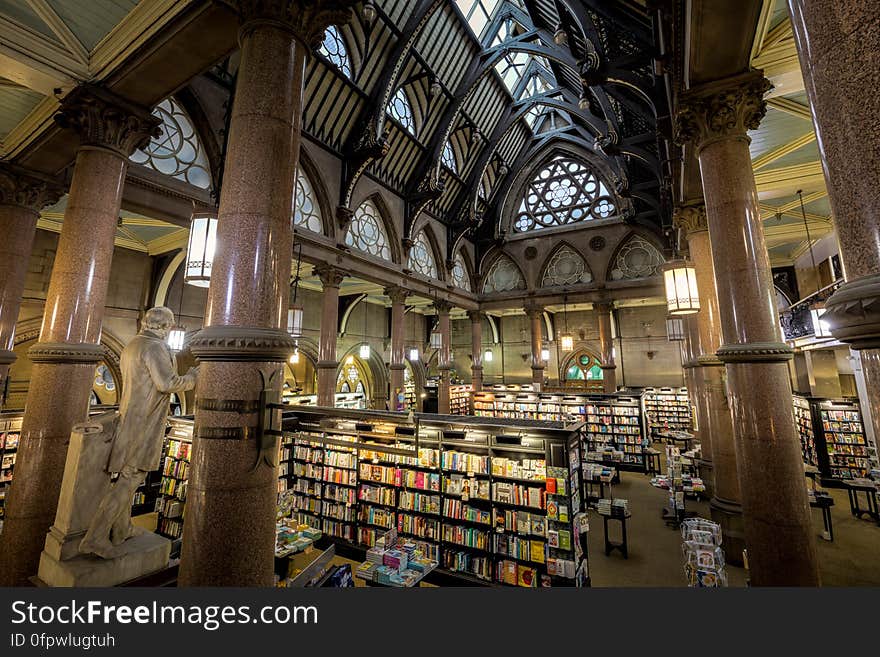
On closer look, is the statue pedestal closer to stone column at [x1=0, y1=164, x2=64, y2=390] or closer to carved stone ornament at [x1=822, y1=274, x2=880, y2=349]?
carved stone ornament at [x1=822, y1=274, x2=880, y2=349]

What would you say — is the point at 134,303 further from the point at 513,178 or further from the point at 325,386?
the point at 513,178

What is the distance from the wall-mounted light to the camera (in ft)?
10.3

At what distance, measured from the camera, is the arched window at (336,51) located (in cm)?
859

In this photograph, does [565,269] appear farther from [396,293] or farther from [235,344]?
[235,344]

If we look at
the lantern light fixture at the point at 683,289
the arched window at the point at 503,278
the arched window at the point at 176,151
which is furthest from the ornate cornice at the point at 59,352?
the arched window at the point at 503,278

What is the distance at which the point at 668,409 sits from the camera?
1430 cm

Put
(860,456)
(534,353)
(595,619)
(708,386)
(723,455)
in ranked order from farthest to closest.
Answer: (534,353)
(860,456)
(708,386)
(723,455)
(595,619)

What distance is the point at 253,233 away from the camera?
7.47ft

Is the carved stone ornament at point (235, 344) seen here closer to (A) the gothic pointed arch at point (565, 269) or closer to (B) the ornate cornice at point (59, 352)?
(B) the ornate cornice at point (59, 352)

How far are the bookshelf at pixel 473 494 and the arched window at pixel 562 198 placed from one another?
13401 mm

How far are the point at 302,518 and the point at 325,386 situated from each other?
10.4 feet

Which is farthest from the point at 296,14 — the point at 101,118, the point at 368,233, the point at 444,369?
the point at 444,369

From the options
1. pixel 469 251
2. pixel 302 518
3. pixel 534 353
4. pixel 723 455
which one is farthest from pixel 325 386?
pixel 469 251

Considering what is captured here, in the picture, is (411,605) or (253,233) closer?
(411,605)
